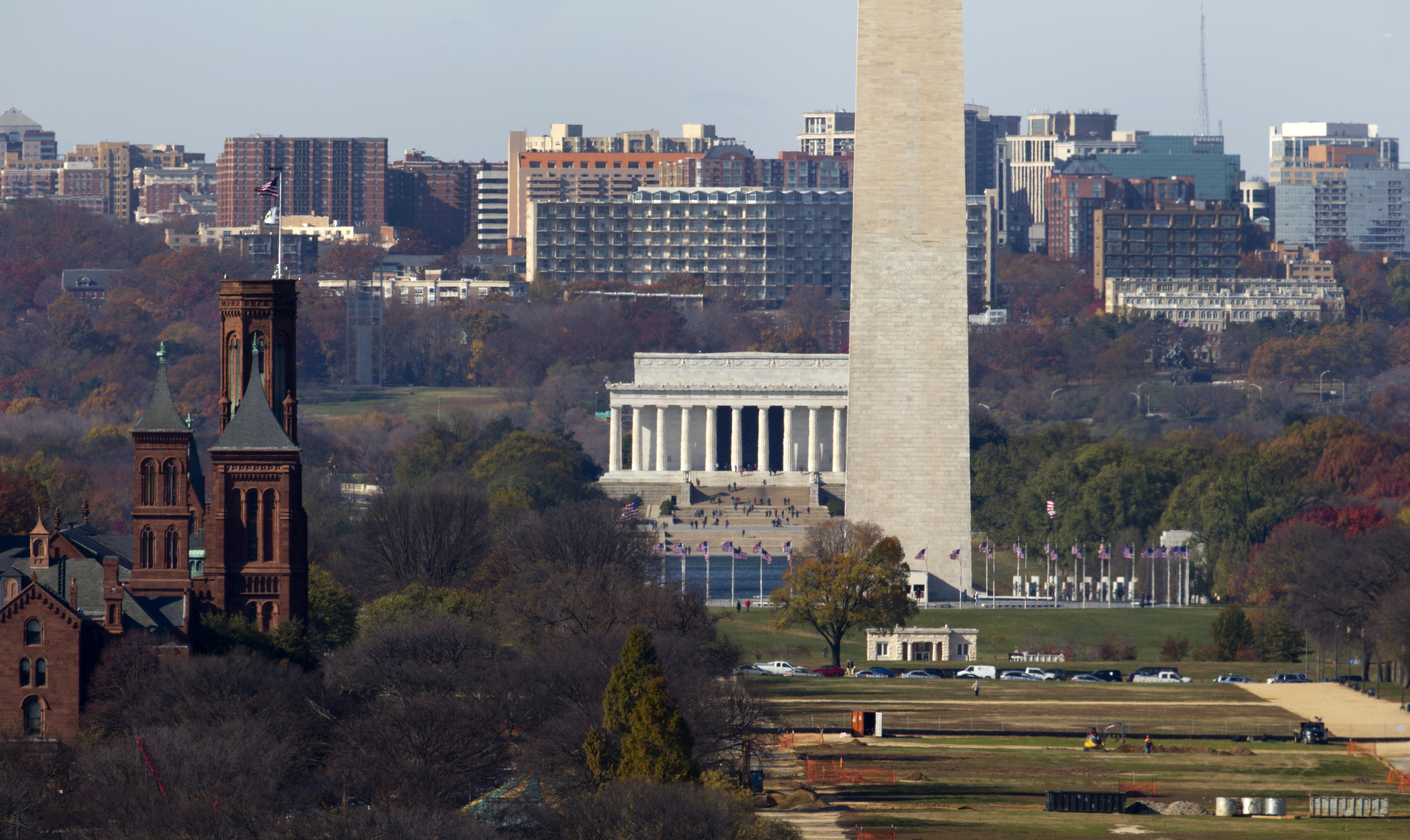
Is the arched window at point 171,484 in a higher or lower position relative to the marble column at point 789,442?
higher

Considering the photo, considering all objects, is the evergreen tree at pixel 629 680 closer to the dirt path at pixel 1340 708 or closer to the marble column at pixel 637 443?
the dirt path at pixel 1340 708

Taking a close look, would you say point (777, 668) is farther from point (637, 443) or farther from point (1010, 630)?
point (637, 443)

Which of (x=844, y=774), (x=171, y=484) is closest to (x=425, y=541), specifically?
(x=171, y=484)

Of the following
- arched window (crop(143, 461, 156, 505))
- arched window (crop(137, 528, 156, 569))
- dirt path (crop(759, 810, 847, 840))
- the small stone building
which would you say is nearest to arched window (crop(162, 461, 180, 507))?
arched window (crop(143, 461, 156, 505))

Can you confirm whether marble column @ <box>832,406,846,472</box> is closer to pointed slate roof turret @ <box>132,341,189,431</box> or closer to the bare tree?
the bare tree

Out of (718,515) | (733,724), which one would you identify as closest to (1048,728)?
(733,724)

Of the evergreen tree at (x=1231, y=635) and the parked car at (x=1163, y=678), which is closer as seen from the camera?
the parked car at (x=1163, y=678)

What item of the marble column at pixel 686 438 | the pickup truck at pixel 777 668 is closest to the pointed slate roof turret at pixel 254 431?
the pickup truck at pixel 777 668
